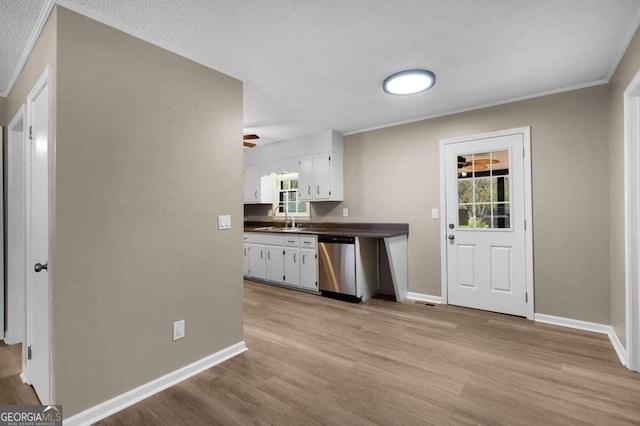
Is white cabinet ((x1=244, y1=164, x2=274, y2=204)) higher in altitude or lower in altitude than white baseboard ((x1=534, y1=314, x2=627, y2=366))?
higher

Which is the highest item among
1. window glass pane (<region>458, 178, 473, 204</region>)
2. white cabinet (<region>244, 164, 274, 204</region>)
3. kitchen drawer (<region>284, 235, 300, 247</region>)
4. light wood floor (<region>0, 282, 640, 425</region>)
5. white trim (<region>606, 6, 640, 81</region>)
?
white trim (<region>606, 6, 640, 81</region>)

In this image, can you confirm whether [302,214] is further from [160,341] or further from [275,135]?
[160,341]

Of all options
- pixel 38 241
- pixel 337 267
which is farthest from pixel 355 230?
pixel 38 241

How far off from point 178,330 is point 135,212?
0.90 metres

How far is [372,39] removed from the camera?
2.14 meters

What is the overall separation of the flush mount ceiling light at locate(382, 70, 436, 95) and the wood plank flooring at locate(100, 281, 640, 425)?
2.33 metres

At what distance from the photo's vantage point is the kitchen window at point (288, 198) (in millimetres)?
5508

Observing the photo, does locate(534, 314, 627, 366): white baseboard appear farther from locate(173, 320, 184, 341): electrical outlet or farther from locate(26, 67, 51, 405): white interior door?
locate(26, 67, 51, 405): white interior door

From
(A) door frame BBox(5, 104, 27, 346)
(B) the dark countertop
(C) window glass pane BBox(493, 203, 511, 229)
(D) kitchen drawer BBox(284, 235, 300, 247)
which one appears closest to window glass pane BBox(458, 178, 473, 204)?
(C) window glass pane BBox(493, 203, 511, 229)

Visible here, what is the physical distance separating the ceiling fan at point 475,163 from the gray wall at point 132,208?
8.67ft

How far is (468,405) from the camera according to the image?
1.87m

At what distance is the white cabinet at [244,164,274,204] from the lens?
557 cm

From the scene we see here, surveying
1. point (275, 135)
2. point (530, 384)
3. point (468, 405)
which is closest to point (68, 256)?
point (468, 405)

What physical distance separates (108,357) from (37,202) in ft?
3.68
